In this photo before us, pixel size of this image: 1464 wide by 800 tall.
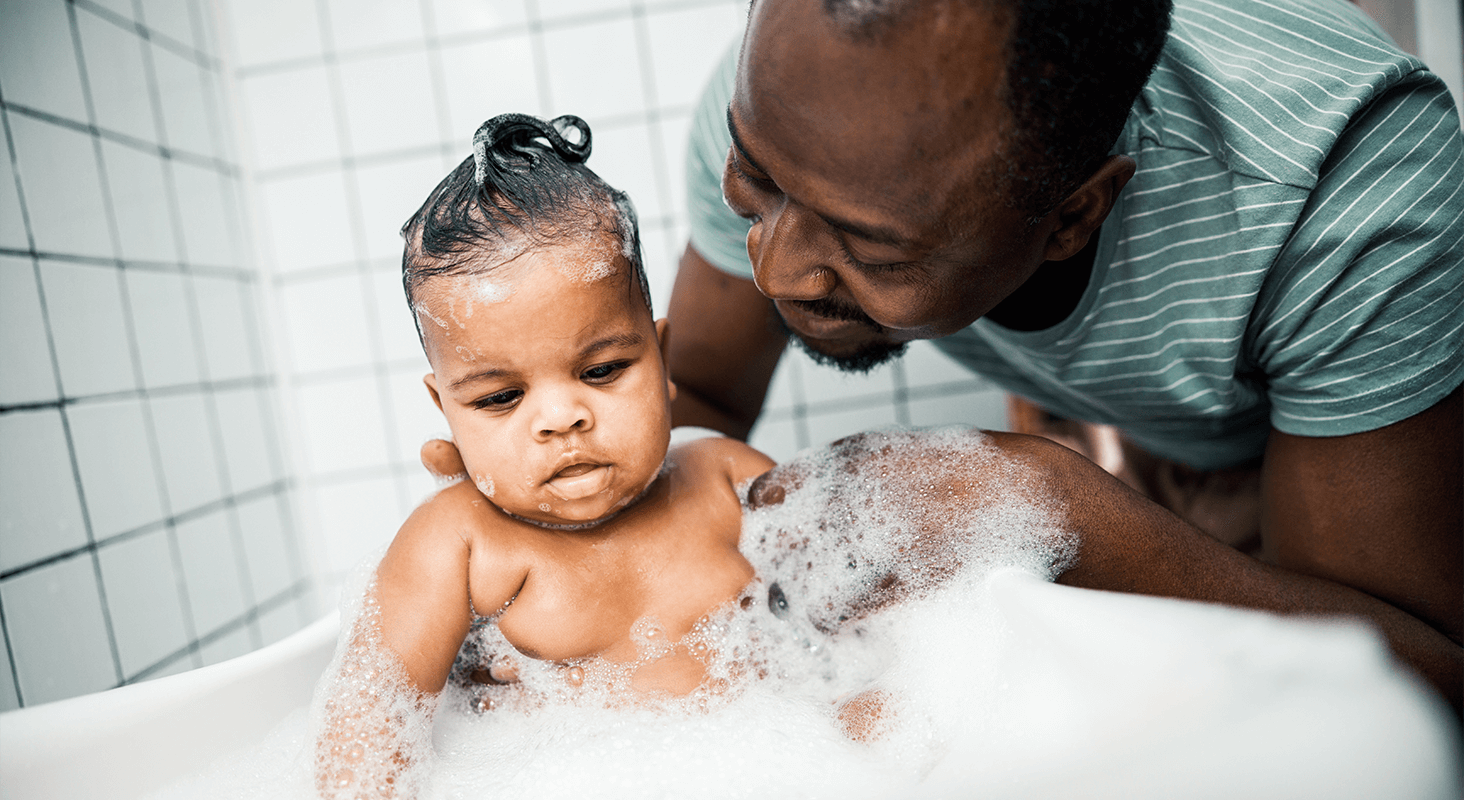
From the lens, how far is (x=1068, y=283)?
900mm

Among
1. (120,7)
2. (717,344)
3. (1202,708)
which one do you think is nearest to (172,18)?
(120,7)

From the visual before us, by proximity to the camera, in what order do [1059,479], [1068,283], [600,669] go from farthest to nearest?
[1068,283]
[600,669]
[1059,479]

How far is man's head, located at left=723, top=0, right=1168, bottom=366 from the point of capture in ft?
1.89

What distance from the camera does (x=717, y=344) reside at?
45.5 inches

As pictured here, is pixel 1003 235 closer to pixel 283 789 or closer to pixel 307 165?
pixel 283 789

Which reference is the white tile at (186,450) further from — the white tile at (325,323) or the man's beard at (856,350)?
the man's beard at (856,350)

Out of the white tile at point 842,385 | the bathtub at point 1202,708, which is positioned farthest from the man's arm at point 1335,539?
the white tile at point 842,385

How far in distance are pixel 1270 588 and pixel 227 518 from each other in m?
1.52

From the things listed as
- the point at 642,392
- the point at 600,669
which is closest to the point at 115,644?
the point at 600,669

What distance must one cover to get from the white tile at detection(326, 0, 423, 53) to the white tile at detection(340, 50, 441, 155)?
0.04m

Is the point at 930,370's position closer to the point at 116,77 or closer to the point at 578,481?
the point at 578,481

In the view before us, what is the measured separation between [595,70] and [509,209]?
1.04 meters

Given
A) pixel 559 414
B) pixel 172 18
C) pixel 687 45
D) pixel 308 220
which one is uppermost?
pixel 172 18

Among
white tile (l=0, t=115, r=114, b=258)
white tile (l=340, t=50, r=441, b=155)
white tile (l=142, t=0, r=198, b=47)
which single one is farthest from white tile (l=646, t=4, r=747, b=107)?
white tile (l=0, t=115, r=114, b=258)
